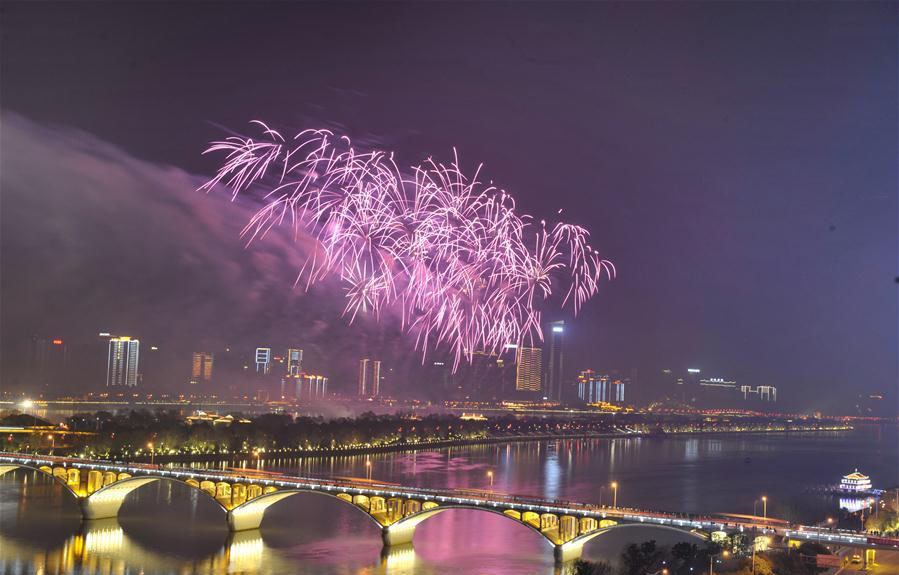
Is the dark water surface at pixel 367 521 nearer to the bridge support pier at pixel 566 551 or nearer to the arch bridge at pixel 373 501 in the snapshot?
the bridge support pier at pixel 566 551

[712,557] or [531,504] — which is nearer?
[712,557]

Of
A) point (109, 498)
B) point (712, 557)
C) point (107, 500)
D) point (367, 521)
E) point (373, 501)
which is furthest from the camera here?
point (367, 521)

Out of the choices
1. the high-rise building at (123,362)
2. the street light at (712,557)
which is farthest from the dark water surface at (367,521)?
the high-rise building at (123,362)

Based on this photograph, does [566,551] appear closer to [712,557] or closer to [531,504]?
[531,504]

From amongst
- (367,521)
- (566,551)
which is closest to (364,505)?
(367,521)

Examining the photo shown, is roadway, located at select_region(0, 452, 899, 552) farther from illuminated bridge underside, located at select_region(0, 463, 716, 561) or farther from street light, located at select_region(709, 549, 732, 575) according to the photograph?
street light, located at select_region(709, 549, 732, 575)

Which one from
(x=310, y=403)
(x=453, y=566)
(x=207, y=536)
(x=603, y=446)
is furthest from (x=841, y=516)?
(x=310, y=403)
